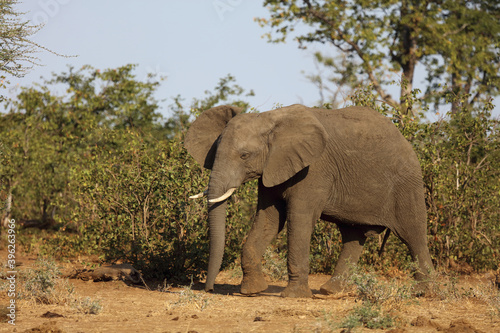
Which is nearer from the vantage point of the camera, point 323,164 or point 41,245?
point 323,164

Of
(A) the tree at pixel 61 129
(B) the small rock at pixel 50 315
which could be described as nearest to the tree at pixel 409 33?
(A) the tree at pixel 61 129

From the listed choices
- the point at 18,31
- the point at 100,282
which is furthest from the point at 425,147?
the point at 18,31

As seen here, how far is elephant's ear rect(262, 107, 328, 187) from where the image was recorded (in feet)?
27.7

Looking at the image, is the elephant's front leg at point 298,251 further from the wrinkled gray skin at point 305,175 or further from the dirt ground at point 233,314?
the dirt ground at point 233,314

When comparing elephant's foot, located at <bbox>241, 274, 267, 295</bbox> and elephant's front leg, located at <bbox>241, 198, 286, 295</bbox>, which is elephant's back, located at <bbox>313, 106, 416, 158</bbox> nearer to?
elephant's front leg, located at <bbox>241, 198, 286, 295</bbox>

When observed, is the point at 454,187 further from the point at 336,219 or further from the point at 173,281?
the point at 173,281

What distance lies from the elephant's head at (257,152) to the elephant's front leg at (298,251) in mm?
592

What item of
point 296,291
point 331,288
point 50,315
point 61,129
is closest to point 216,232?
point 296,291

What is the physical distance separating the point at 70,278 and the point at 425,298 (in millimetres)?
5194

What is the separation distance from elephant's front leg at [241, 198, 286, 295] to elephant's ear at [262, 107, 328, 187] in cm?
68

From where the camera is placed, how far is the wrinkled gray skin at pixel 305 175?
8391mm

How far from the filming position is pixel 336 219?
9.23m

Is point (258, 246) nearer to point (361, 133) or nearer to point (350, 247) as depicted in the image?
point (350, 247)

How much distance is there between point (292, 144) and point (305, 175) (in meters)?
0.46
